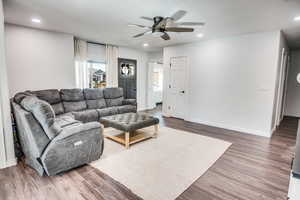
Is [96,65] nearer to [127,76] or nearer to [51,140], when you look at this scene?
[127,76]

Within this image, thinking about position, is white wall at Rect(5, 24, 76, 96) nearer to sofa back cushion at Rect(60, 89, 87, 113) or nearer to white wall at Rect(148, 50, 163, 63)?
sofa back cushion at Rect(60, 89, 87, 113)

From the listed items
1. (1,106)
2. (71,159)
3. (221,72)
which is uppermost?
(221,72)

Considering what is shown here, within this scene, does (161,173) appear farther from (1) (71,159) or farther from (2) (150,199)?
(1) (71,159)

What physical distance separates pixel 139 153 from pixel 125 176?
73cm

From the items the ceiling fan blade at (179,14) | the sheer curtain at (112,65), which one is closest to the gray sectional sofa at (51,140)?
the ceiling fan blade at (179,14)

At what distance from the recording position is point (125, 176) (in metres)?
2.32

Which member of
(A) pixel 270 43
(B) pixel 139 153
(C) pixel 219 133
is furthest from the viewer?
(C) pixel 219 133

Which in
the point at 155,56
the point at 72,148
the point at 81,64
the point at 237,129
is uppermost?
the point at 155,56

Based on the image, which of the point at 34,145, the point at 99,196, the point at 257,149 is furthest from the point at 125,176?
the point at 257,149

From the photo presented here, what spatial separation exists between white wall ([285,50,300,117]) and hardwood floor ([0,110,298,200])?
4408 millimetres

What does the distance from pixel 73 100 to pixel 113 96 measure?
1261mm

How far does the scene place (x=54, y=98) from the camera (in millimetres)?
4129

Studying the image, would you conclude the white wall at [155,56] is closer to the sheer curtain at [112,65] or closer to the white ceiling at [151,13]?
the sheer curtain at [112,65]

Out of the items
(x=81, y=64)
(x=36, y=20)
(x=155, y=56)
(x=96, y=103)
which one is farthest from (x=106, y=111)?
(x=155, y=56)
